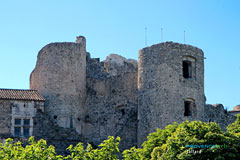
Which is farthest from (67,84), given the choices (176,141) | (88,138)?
(176,141)

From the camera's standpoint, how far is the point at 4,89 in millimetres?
34125

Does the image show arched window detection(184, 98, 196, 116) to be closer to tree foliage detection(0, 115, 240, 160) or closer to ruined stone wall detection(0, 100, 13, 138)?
tree foliage detection(0, 115, 240, 160)

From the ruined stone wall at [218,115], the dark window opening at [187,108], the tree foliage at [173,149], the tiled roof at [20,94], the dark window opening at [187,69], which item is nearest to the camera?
the tree foliage at [173,149]

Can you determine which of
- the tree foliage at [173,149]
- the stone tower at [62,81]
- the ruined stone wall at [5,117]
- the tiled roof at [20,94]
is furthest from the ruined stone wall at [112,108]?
the tree foliage at [173,149]

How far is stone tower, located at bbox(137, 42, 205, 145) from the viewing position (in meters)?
31.8

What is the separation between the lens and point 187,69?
33.4 meters

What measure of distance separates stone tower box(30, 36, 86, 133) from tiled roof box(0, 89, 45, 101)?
1192 millimetres

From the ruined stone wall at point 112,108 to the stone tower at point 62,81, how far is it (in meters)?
0.76

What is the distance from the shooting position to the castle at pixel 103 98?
3216 centimetres

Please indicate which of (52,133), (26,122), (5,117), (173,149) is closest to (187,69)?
(52,133)

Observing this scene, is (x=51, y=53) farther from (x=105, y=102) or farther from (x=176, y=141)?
(x=176, y=141)

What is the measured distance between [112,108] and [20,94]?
5.95m

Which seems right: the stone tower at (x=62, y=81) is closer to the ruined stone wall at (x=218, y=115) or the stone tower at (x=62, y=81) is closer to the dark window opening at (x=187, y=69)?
the dark window opening at (x=187, y=69)

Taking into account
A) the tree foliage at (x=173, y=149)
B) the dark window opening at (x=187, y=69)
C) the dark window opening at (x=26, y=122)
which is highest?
the dark window opening at (x=187, y=69)
